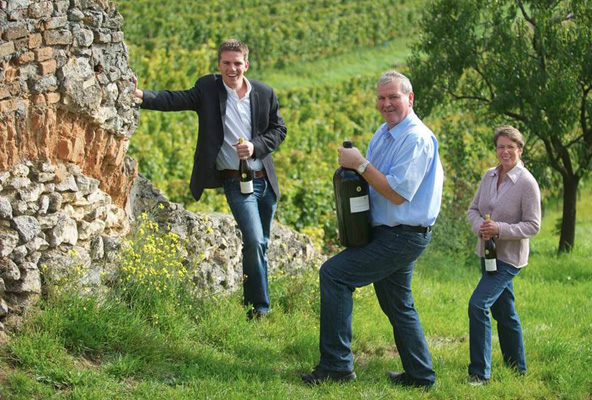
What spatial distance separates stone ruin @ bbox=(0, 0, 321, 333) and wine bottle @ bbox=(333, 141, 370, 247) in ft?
5.84

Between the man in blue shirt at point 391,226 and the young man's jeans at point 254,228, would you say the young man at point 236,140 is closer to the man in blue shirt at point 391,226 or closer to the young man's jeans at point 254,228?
the young man's jeans at point 254,228

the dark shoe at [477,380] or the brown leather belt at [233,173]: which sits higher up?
the brown leather belt at [233,173]

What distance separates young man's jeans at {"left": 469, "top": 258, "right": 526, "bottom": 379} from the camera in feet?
19.7

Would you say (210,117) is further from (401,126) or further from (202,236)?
(401,126)

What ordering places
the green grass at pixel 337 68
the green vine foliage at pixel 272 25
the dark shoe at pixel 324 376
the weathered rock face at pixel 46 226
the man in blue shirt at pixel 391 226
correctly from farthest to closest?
the green vine foliage at pixel 272 25
the green grass at pixel 337 68
the dark shoe at pixel 324 376
the weathered rock face at pixel 46 226
the man in blue shirt at pixel 391 226

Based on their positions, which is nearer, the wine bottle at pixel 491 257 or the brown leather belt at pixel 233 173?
the wine bottle at pixel 491 257

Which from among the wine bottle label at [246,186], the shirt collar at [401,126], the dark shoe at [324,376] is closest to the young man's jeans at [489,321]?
the dark shoe at [324,376]

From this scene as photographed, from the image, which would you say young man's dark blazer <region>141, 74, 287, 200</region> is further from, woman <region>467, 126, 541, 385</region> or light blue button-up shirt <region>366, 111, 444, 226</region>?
woman <region>467, 126, 541, 385</region>

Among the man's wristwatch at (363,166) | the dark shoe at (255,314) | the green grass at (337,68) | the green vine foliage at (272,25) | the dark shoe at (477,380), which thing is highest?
the green vine foliage at (272,25)

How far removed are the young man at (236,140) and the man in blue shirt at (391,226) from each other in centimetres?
117

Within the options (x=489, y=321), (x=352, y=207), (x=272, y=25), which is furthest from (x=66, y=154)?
(x=272, y=25)

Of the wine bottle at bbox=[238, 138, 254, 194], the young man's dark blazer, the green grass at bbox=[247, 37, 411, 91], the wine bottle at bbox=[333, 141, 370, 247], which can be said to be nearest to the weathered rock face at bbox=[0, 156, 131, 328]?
the young man's dark blazer

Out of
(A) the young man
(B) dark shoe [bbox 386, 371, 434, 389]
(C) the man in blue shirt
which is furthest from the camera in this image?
(A) the young man

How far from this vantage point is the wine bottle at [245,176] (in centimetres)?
655
